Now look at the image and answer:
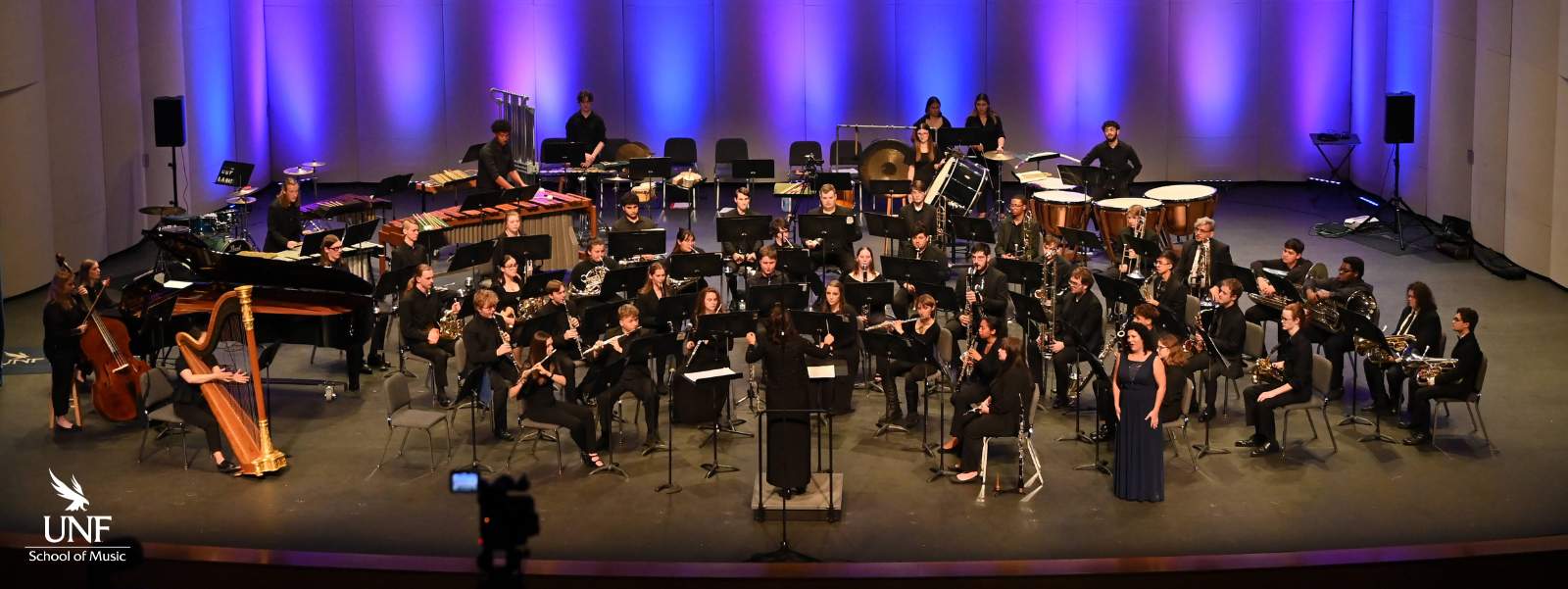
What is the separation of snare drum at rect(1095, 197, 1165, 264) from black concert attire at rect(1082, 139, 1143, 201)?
4.63 feet

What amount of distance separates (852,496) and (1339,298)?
4.67 m

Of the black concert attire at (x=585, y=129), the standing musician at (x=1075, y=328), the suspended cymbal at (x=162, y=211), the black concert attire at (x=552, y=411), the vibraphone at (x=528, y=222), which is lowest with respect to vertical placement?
the black concert attire at (x=552, y=411)

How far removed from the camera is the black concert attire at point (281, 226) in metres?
14.8

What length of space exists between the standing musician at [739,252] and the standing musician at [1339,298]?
4.66 meters

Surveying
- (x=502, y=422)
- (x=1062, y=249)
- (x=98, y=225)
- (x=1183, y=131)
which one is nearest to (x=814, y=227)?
(x=1062, y=249)

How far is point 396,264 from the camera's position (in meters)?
13.7

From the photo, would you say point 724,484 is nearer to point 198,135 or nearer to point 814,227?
point 814,227

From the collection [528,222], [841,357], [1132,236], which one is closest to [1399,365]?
[1132,236]

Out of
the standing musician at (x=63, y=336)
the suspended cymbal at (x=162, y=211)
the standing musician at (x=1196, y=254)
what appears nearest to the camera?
the standing musician at (x=63, y=336)

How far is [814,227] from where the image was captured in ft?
47.9

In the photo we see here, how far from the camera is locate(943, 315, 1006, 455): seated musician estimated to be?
10.5 meters

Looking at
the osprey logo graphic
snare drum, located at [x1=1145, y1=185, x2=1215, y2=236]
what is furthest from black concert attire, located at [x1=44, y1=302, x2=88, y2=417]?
snare drum, located at [x1=1145, y1=185, x2=1215, y2=236]

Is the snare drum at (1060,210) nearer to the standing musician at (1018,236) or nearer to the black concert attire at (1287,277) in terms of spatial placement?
the standing musician at (1018,236)

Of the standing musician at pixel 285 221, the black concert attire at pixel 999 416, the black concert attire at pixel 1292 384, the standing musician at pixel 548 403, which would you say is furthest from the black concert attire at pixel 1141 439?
the standing musician at pixel 285 221
